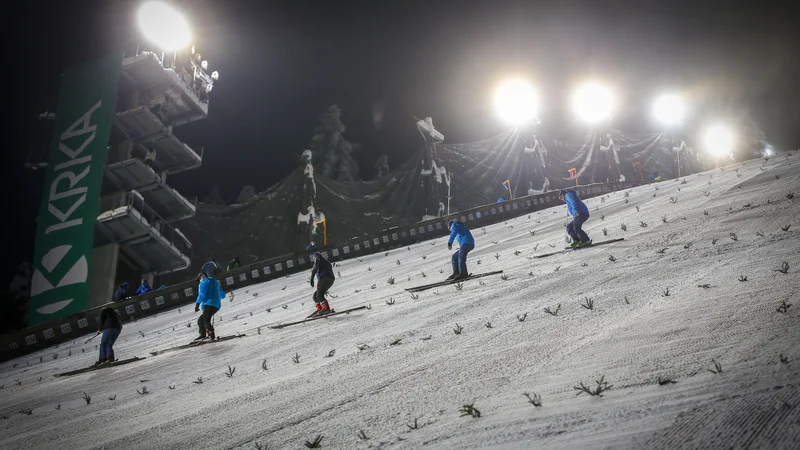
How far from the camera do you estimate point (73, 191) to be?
98.7ft

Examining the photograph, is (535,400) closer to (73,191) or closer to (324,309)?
(324,309)

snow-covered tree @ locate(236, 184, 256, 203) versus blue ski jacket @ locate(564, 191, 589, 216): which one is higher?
snow-covered tree @ locate(236, 184, 256, 203)

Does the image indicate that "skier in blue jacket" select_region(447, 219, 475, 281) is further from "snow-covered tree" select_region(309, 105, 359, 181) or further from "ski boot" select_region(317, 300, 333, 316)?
"snow-covered tree" select_region(309, 105, 359, 181)

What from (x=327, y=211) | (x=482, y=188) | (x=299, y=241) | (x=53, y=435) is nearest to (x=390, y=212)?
(x=327, y=211)

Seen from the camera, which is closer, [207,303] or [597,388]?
[597,388]

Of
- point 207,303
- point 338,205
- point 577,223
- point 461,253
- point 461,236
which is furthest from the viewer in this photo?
point 338,205

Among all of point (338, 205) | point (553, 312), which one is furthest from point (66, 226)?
point (553, 312)

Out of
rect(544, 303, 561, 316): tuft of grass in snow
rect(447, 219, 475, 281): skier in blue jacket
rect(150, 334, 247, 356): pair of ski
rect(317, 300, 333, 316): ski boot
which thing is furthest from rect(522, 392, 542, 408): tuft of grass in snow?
rect(150, 334, 247, 356): pair of ski

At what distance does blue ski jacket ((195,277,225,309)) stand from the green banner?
19.5 metres

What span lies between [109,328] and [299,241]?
15205 millimetres

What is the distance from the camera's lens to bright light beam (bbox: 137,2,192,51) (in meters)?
38.7

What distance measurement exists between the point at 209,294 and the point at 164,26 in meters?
36.9

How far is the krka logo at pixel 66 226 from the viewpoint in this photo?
88.6 feet

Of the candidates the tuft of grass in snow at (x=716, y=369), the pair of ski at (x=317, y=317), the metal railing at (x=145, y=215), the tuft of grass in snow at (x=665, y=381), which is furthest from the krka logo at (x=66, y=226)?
the tuft of grass in snow at (x=716, y=369)
